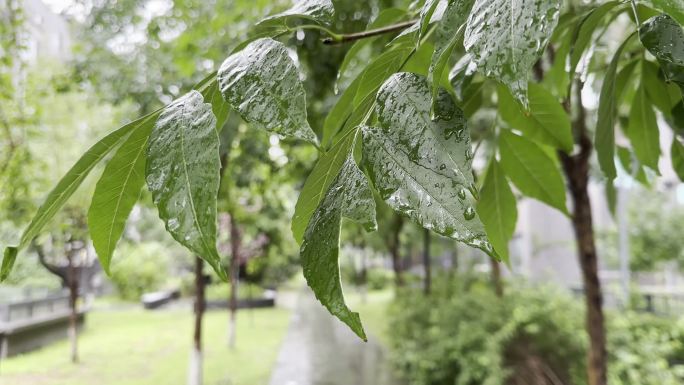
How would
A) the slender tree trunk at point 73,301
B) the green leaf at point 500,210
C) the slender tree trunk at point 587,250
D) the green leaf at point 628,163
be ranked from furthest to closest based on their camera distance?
the slender tree trunk at point 73,301
the slender tree trunk at point 587,250
the green leaf at point 628,163
the green leaf at point 500,210

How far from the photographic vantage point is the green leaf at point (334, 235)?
151 millimetres

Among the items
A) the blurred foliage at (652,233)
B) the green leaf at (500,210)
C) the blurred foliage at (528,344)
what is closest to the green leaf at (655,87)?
the green leaf at (500,210)

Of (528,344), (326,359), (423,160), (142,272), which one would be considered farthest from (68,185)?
(142,272)

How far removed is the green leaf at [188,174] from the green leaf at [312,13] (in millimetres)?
63

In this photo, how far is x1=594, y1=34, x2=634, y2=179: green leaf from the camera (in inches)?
11.1

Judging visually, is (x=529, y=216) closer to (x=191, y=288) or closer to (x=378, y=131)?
(x=191, y=288)

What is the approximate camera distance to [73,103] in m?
3.04

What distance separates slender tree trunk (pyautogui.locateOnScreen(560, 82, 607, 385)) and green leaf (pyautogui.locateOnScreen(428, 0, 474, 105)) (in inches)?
45.7

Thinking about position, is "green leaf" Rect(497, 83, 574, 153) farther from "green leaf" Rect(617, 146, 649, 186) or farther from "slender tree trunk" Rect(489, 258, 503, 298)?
"slender tree trunk" Rect(489, 258, 503, 298)

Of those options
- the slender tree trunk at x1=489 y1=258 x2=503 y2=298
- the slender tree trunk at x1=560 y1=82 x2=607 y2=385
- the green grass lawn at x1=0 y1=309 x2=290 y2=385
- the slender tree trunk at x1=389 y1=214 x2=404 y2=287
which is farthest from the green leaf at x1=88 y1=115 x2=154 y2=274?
the slender tree trunk at x1=389 y1=214 x2=404 y2=287

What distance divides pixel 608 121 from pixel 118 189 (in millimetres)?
257

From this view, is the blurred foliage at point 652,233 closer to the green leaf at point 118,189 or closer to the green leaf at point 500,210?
the green leaf at point 500,210

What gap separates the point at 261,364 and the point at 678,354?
2779 mm

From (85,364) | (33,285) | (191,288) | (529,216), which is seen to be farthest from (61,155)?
(191,288)
